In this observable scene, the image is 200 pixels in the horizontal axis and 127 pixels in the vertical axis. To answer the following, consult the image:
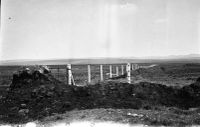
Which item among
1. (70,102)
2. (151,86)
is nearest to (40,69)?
(70,102)

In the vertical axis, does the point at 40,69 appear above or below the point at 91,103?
above

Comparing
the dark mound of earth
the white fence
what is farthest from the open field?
the white fence

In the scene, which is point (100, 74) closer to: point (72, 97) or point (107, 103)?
point (72, 97)

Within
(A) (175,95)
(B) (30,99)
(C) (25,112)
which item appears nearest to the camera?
(C) (25,112)

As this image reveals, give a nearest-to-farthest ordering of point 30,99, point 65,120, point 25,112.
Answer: point 65,120
point 25,112
point 30,99

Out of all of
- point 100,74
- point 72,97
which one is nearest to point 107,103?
point 72,97

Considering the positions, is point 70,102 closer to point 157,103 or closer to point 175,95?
point 157,103

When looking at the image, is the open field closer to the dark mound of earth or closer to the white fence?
the dark mound of earth

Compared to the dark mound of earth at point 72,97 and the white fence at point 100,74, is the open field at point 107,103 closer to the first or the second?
the dark mound of earth at point 72,97

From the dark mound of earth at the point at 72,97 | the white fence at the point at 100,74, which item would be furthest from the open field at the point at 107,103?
the white fence at the point at 100,74
